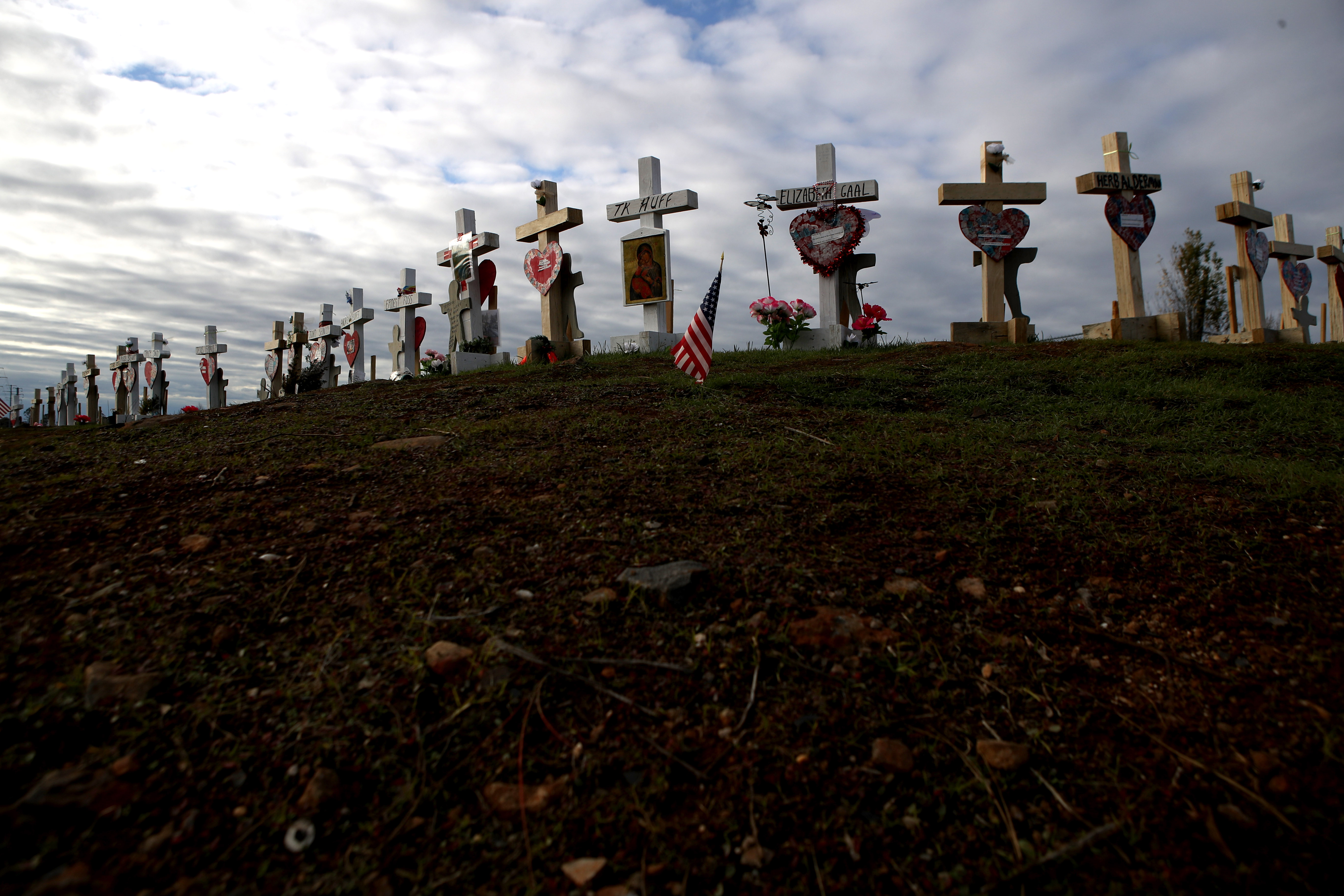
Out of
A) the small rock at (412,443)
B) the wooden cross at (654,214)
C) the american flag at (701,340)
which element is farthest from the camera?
the wooden cross at (654,214)

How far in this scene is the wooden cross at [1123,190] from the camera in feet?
36.8

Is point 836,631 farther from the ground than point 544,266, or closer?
closer

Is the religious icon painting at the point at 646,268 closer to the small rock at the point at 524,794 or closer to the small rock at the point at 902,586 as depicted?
the small rock at the point at 902,586

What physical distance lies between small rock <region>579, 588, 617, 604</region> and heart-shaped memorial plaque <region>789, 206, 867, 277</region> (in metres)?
9.88

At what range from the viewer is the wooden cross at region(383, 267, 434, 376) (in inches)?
527

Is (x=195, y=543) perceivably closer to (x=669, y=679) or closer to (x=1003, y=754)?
(x=669, y=679)

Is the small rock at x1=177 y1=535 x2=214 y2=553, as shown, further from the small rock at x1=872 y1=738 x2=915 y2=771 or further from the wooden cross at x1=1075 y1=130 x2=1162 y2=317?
the wooden cross at x1=1075 y1=130 x2=1162 y2=317

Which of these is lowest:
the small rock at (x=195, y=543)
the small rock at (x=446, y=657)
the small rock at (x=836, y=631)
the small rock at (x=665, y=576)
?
the small rock at (x=836, y=631)

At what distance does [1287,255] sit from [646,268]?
12040 mm

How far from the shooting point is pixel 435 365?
12484 mm

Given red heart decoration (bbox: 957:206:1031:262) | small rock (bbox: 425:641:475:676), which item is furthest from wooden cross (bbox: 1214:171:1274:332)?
small rock (bbox: 425:641:475:676)

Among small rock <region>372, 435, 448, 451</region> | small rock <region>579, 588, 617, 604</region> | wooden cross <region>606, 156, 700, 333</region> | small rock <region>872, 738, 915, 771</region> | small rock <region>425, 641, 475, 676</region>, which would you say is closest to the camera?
small rock <region>872, 738, 915, 771</region>

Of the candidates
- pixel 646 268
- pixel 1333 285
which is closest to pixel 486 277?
pixel 646 268

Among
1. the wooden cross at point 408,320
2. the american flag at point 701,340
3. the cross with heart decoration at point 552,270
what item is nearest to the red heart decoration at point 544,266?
the cross with heart decoration at point 552,270
